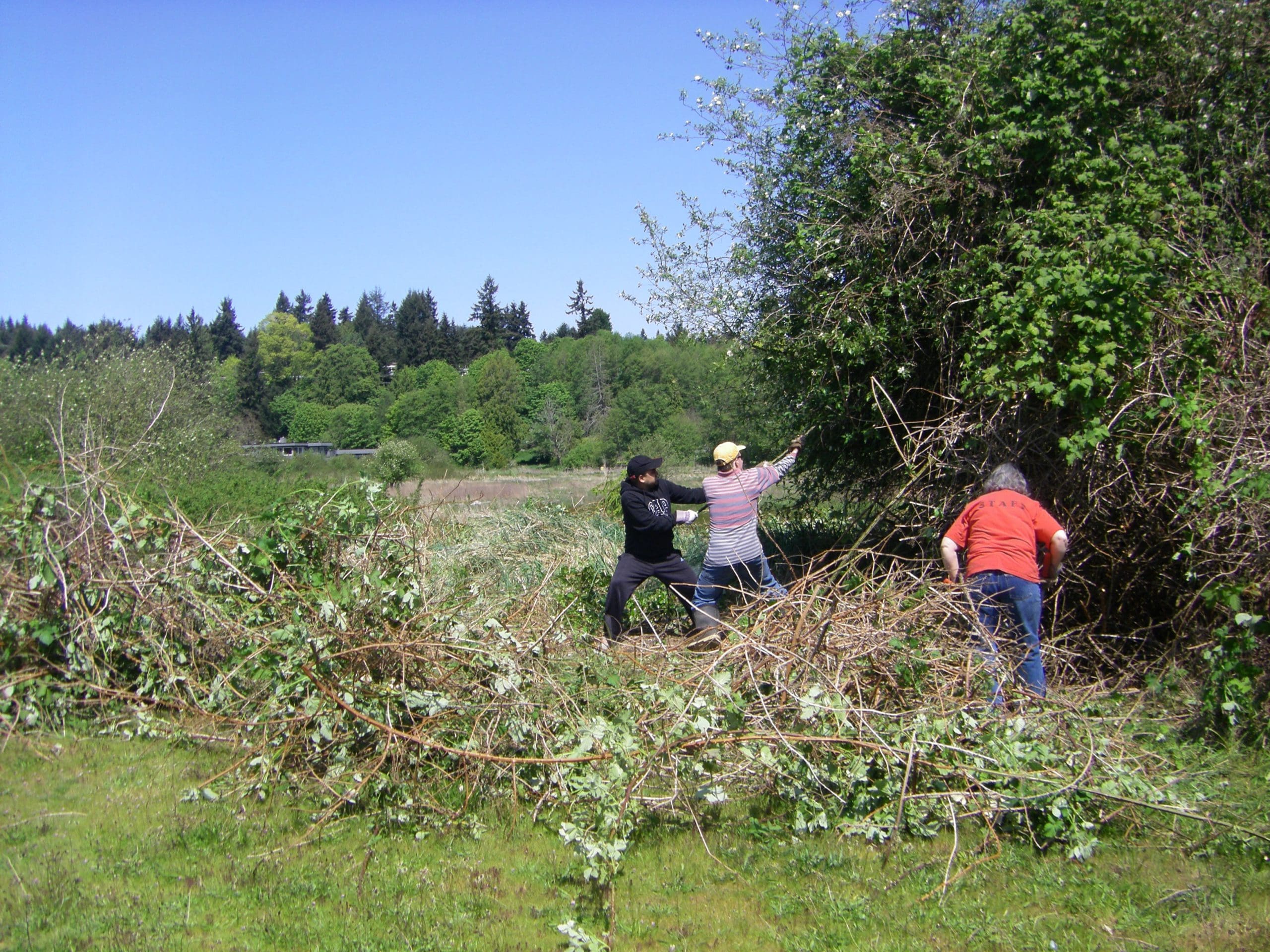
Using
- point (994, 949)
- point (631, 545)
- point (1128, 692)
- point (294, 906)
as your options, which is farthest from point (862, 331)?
point (294, 906)

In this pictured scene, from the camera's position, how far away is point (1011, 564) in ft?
18.1

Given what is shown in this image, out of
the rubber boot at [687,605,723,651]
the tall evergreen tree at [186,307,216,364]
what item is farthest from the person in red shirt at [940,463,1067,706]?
the tall evergreen tree at [186,307,216,364]

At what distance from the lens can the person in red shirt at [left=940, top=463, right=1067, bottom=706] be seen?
217 inches

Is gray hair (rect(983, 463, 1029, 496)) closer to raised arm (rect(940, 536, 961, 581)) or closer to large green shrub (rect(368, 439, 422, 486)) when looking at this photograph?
raised arm (rect(940, 536, 961, 581))

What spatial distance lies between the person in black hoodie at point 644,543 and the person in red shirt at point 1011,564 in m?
2.23

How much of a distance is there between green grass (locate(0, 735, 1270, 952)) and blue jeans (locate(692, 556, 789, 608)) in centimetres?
242

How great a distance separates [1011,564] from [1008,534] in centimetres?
19

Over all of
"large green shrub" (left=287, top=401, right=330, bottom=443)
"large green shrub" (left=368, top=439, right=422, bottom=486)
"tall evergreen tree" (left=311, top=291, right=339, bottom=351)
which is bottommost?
"large green shrub" (left=368, top=439, right=422, bottom=486)

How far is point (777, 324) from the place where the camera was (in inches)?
328

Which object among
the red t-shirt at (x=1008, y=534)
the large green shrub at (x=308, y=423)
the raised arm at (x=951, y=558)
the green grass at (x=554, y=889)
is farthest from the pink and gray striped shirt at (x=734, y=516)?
the large green shrub at (x=308, y=423)

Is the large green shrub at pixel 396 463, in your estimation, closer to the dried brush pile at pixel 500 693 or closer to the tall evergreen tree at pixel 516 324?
the dried brush pile at pixel 500 693

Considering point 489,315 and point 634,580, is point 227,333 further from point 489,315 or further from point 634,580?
point 634,580

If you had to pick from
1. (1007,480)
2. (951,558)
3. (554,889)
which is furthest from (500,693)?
(1007,480)

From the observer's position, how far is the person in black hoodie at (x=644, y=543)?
279 inches
